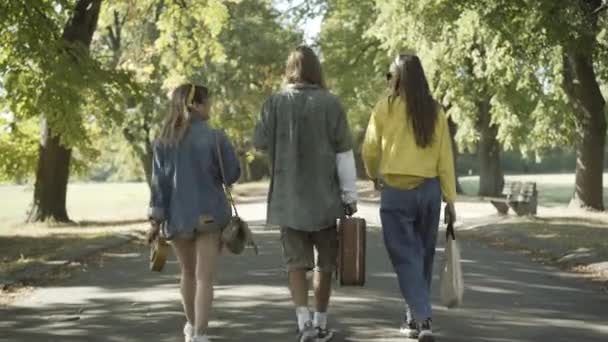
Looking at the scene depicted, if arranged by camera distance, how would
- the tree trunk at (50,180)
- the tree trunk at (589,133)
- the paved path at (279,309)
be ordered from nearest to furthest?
1. the paved path at (279,309)
2. the tree trunk at (50,180)
3. the tree trunk at (589,133)

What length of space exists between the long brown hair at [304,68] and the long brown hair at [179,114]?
68 cm

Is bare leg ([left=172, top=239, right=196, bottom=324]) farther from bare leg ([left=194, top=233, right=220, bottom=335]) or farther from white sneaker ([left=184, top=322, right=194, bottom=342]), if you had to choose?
bare leg ([left=194, top=233, right=220, bottom=335])

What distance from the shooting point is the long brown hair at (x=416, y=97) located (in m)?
6.16

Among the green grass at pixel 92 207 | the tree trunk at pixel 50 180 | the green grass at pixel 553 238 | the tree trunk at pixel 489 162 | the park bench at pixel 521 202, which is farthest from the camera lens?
the tree trunk at pixel 489 162

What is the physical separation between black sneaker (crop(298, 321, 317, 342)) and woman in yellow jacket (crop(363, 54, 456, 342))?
0.68m

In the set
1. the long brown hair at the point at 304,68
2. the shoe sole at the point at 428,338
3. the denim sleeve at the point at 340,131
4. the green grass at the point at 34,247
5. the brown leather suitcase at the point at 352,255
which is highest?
the long brown hair at the point at 304,68

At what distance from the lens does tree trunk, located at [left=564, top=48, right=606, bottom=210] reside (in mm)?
21844

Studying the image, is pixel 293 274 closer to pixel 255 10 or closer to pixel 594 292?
pixel 594 292

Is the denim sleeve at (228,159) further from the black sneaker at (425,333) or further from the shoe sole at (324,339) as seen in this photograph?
the black sneaker at (425,333)

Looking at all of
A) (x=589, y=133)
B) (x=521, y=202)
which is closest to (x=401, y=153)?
(x=521, y=202)

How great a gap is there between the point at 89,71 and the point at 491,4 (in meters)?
8.62

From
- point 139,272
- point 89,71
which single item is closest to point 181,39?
point 89,71

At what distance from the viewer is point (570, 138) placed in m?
31.7

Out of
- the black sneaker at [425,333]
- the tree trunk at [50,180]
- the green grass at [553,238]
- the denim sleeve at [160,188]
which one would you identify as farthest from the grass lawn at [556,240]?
the tree trunk at [50,180]
